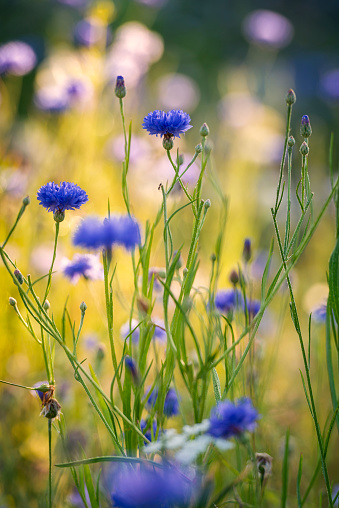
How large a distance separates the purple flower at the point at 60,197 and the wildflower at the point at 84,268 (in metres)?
0.17

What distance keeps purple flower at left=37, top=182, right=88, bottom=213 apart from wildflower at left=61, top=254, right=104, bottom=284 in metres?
0.17

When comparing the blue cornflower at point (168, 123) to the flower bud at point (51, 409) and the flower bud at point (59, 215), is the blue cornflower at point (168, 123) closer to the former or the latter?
the flower bud at point (59, 215)

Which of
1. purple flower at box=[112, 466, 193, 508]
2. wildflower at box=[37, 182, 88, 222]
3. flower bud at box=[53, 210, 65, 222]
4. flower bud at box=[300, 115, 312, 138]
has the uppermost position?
flower bud at box=[300, 115, 312, 138]

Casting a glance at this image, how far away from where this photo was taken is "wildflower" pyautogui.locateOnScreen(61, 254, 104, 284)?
775 mm

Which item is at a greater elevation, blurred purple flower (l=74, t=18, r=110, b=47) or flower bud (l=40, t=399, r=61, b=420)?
blurred purple flower (l=74, t=18, r=110, b=47)

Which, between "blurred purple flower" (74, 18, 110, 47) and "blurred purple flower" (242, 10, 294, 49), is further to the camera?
"blurred purple flower" (242, 10, 294, 49)

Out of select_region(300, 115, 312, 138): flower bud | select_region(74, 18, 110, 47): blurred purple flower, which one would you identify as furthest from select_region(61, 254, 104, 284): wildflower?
select_region(74, 18, 110, 47): blurred purple flower

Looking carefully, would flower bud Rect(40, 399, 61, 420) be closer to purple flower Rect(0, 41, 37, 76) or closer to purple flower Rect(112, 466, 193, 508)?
Result: purple flower Rect(112, 466, 193, 508)

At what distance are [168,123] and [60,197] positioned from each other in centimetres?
16

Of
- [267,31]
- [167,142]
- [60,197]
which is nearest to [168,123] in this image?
[167,142]

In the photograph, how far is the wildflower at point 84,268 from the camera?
77 cm

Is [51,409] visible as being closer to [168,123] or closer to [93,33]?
[168,123]

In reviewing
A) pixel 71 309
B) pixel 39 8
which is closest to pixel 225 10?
pixel 39 8

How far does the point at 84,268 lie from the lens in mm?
775
